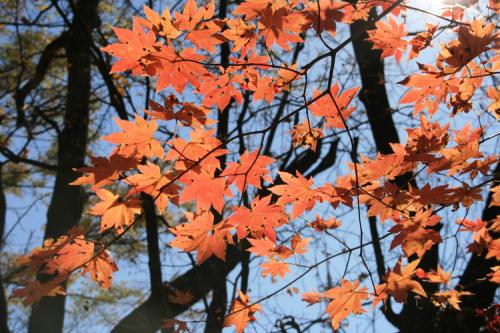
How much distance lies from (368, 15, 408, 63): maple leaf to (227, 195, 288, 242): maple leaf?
0.96 meters

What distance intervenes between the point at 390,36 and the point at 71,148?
3756 mm

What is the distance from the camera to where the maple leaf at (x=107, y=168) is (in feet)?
4.29

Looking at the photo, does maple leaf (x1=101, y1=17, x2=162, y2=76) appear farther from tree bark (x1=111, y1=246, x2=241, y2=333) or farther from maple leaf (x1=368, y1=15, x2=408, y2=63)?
tree bark (x1=111, y1=246, x2=241, y2=333)

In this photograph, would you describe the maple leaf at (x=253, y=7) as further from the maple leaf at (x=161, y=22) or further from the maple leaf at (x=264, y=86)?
the maple leaf at (x=264, y=86)

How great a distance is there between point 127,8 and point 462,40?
4523 mm

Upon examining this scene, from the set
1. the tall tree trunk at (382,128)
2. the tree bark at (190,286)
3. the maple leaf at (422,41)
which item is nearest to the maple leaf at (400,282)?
the maple leaf at (422,41)

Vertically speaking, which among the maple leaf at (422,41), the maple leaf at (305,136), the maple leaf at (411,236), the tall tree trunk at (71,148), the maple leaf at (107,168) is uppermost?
the tall tree trunk at (71,148)

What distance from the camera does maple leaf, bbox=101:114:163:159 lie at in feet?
4.50

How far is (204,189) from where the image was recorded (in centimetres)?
143

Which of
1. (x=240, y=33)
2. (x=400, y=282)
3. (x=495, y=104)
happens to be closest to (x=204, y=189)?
(x=240, y=33)

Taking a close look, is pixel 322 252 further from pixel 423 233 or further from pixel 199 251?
pixel 199 251

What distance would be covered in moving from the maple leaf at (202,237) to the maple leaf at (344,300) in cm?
63

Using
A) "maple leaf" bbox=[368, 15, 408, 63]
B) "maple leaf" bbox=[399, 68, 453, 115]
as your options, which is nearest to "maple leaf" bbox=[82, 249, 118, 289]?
"maple leaf" bbox=[399, 68, 453, 115]

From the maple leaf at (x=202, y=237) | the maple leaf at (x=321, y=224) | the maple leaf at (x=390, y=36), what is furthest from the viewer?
the maple leaf at (x=321, y=224)
